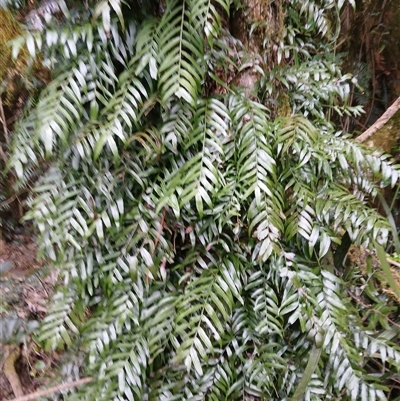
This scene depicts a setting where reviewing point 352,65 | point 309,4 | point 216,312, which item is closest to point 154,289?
point 216,312

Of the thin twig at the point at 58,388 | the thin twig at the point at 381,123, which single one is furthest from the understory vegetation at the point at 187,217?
the thin twig at the point at 381,123

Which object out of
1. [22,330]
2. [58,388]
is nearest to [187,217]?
[58,388]

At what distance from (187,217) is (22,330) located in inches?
39.1

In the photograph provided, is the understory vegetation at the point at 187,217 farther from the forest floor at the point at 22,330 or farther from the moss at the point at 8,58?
the forest floor at the point at 22,330

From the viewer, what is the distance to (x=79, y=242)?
1.17m

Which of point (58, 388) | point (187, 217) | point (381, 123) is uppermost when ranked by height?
point (381, 123)

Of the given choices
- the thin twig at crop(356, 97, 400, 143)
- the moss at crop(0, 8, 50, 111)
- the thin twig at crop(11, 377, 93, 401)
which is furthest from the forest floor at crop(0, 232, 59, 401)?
the thin twig at crop(356, 97, 400, 143)

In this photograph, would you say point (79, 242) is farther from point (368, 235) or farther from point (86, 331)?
point (368, 235)

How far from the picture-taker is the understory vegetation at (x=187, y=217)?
1028 mm

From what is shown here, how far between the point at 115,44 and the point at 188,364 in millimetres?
986

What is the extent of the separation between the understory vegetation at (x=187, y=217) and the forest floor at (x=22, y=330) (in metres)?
0.41

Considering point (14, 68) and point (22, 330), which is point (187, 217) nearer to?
point (14, 68)

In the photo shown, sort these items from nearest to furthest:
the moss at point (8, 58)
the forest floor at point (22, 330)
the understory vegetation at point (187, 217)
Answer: the understory vegetation at point (187, 217) → the moss at point (8, 58) → the forest floor at point (22, 330)

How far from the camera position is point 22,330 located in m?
1.50
